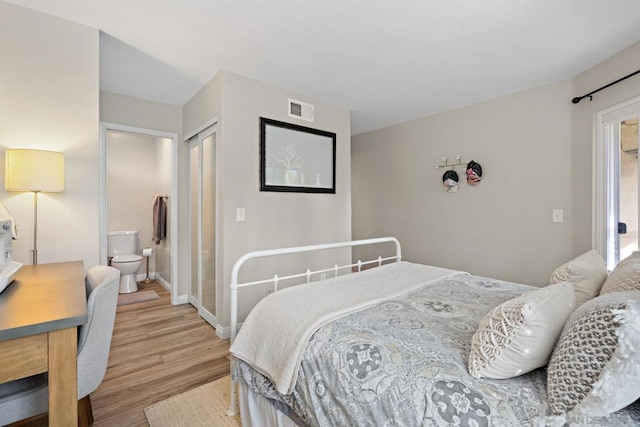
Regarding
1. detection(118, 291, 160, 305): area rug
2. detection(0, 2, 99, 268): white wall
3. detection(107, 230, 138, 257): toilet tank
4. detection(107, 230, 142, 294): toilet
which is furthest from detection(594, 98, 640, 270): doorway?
detection(107, 230, 138, 257): toilet tank

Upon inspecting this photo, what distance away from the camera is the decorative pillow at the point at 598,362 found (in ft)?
2.04

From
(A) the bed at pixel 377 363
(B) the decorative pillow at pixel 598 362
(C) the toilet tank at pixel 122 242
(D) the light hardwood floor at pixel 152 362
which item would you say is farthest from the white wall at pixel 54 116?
(C) the toilet tank at pixel 122 242

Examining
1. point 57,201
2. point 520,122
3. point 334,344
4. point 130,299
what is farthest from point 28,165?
point 520,122

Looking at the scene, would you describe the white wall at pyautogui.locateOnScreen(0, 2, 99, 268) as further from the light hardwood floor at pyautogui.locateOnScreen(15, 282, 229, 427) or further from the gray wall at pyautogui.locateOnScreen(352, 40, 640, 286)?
the gray wall at pyautogui.locateOnScreen(352, 40, 640, 286)

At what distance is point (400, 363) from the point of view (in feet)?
3.11

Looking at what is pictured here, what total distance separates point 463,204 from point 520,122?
101 centimetres

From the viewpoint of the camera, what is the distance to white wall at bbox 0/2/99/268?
174cm

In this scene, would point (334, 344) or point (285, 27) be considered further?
point (285, 27)

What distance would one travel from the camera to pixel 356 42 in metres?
2.16

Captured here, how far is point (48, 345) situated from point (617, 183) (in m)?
3.66

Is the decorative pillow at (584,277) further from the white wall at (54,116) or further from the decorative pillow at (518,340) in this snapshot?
the white wall at (54,116)

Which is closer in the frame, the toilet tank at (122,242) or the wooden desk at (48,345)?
the wooden desk at (48,345)

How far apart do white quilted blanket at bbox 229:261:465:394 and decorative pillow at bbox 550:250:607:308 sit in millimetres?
Result: 684

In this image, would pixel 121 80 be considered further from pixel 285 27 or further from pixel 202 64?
pixel 285 27
